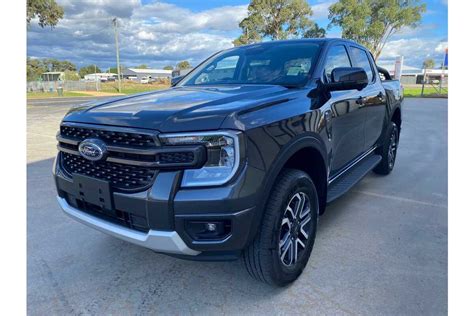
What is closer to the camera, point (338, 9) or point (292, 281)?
point (292, 281)

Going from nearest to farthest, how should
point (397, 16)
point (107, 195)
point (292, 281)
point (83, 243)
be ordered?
point (107, 195) < point (292, 281) < point (83, 243) < point (397, 16)

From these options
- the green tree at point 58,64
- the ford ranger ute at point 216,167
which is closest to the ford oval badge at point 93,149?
the ford ranger ute at point 216,167

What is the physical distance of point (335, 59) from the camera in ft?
11.1

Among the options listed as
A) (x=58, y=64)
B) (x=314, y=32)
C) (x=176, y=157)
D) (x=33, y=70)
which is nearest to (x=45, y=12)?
(x=176, y=157)

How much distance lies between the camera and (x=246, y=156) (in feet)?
6.16

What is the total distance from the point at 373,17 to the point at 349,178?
35.5m

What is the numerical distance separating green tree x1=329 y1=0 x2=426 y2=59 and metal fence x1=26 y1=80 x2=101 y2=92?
3257cm

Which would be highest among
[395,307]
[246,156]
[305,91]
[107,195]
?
[305,91]

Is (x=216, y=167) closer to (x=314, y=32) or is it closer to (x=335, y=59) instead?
(x=335, y=59)

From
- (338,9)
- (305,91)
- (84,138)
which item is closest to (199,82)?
(305,91)

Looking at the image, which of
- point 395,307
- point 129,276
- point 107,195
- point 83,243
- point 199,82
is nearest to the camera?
Result: point 107,195
